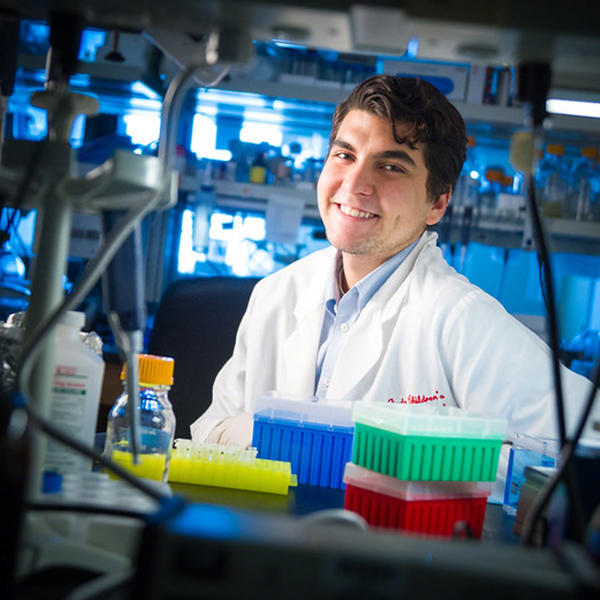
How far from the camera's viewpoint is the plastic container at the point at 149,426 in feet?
2.84

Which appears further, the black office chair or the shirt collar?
the black office chair

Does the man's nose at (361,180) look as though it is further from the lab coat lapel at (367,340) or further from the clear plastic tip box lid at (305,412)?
the clear plastic tip box lid at (305,412)

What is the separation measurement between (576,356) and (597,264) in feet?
1.62

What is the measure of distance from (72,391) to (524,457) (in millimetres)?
563

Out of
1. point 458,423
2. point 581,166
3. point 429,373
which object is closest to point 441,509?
point 458,423

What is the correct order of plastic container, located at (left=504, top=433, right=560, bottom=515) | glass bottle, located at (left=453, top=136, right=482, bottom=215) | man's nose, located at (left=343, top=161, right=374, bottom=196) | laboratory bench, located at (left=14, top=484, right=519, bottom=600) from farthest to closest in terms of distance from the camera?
glass bottle, located at (left=453, top=136, right=482, bottom=215)
man's nose, located at (left=343, top=161, right=374, bottom=196)
plastic container, located at (left=504, top=433, right=560, bottom=515)
laboratory bench, located at (left=14, top=484, right=519, bottom=600)

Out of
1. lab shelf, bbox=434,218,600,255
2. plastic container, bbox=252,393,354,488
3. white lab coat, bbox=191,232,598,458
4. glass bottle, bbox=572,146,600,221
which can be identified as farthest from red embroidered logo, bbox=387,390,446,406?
glass bottle, bbox=572,146,600,221

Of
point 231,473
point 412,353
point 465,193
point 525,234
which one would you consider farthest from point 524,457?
point 465,193

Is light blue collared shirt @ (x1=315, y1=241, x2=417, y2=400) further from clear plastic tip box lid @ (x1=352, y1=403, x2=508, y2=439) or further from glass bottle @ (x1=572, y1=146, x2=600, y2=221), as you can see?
glass bottle @ (x1=572, y1=146, x2=600, y2=221)

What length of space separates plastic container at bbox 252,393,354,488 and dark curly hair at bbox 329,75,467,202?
1008 millimetres

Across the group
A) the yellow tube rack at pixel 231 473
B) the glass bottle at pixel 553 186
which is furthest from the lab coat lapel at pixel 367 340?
the glass bottle at pixel 553 186

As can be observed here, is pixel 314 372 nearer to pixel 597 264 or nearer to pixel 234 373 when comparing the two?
pixel 234 373

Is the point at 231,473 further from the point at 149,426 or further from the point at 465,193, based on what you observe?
the point at 465,193

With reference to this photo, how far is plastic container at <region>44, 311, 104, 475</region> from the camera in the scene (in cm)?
69
